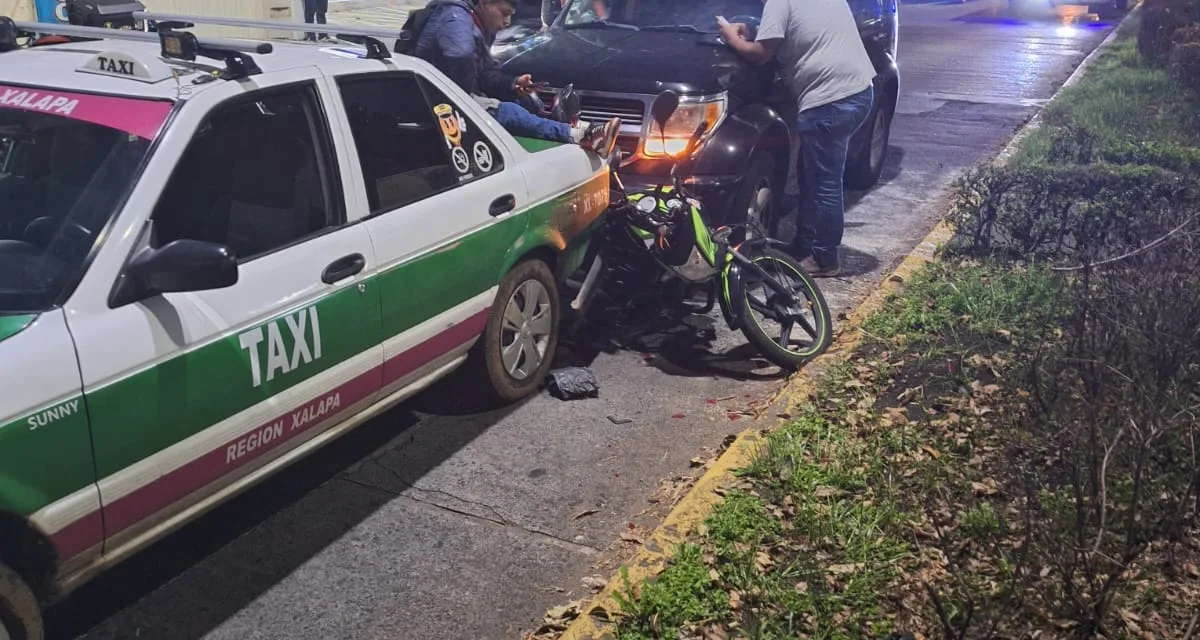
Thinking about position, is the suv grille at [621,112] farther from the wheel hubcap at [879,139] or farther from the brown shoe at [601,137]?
the wheel hubcap at [879,139]

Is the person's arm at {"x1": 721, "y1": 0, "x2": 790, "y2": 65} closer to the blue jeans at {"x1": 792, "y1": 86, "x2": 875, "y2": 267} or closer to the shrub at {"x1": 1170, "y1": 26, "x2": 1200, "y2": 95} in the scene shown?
the blue jeans at {"x1": 792, "y1": 86, "x2": 875, "y2": 267}

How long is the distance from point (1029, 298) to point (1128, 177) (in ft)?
11.3

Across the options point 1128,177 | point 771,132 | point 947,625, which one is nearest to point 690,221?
point 771,132

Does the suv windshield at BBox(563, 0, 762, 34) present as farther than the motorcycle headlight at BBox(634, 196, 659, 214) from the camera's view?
Yes

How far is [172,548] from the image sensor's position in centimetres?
414

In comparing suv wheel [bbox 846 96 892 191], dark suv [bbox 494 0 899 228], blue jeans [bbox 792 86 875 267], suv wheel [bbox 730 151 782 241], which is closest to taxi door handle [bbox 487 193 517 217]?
dark suv [bbox 494 0 899 228]

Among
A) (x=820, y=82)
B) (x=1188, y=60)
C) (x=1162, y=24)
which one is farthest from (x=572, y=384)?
(x=1162, y=24)

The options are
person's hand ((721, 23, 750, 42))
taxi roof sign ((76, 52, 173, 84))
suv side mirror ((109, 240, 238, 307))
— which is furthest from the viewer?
person's hand ((721, 23, 750, 42))

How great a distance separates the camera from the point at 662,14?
8008 mm

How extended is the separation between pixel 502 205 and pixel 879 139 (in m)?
6.24

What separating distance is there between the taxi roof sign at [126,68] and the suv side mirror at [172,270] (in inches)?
30.8

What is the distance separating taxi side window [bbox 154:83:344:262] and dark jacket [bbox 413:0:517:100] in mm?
2078

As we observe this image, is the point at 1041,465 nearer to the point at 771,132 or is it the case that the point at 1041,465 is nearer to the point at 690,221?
the point at 690,221

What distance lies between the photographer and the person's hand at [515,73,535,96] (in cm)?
672
